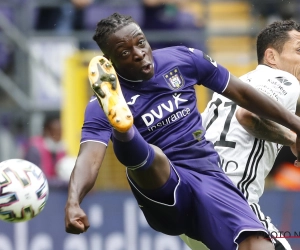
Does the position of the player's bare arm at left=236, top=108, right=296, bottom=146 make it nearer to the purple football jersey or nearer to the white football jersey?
the white football jersey

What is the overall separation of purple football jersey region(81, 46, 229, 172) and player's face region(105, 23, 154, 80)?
5.3 inches

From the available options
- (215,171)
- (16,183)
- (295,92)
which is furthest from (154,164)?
(295,92)

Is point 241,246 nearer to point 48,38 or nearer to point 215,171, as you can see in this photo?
point 215,171

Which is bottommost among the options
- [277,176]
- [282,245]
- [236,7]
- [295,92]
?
[277,176]

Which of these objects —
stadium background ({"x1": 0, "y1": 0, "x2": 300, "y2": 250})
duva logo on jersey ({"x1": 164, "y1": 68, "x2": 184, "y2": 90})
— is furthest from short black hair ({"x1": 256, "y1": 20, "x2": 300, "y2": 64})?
stadium background ({"x1": 0, "y1": 0, "x2": 300, "y2": 250})

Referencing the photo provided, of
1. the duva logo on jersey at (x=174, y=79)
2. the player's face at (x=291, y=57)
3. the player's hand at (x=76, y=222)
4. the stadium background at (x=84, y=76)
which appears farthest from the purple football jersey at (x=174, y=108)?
the stadium background at (x=84, y=76)

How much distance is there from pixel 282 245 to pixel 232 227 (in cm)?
58

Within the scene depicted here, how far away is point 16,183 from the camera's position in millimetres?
5016

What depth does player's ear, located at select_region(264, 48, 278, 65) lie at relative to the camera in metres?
5.82

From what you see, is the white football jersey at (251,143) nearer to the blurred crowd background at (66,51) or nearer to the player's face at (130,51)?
the player's face at (130,51)

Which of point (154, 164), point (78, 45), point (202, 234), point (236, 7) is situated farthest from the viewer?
point (236, 7)

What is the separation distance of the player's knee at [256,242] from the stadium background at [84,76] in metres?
4.56

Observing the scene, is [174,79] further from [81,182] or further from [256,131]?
[81,182]

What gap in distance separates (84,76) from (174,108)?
5920 millimetres
